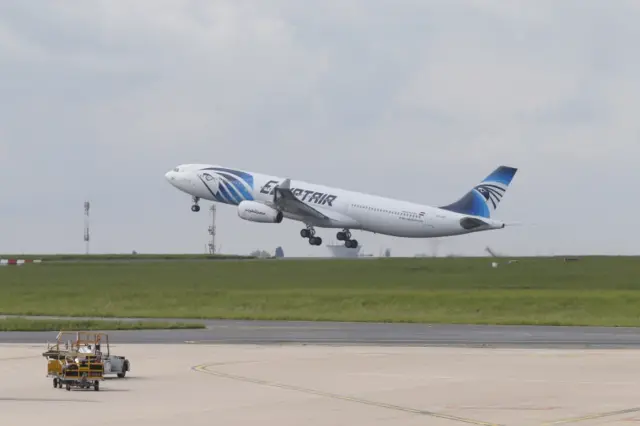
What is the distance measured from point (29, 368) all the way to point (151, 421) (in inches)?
514

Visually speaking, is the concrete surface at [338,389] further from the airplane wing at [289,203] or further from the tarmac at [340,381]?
the airplane wing at [289,203]

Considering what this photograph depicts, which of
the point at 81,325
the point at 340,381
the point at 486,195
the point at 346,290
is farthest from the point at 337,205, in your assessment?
the point at 340,381

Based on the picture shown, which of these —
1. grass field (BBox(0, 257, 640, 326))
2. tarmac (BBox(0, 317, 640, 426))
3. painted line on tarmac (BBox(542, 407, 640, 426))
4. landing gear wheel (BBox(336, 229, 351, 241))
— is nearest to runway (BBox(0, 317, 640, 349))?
tarmac (BBox(0, 317, 640, 426))

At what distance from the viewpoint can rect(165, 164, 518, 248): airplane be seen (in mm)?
105188

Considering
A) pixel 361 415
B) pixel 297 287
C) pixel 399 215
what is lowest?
pixel 361 415

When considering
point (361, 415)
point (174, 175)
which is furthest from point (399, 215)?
point (361, 415)

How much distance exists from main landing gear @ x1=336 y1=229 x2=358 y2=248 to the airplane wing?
2.93m

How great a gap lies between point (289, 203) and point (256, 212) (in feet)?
10.8

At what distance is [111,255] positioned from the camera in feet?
428

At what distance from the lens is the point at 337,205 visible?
10938 cm

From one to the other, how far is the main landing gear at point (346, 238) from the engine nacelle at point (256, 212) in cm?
716

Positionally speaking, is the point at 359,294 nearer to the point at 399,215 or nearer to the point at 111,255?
the point at 399,215

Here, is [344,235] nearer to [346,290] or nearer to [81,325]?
[346,290]

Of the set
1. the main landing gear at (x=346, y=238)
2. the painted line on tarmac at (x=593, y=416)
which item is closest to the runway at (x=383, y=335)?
the painted line on tarmac at (x=593, y=416)
